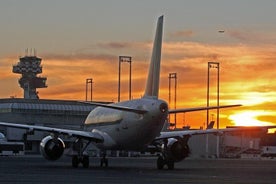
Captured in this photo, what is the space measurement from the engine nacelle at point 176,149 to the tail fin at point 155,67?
469 cm

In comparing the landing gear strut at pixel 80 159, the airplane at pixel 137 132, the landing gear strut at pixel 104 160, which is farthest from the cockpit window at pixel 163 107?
the landing gear strut at pixel 104 160

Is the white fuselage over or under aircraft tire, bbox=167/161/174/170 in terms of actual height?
over

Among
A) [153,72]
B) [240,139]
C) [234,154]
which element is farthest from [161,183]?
[240,139]

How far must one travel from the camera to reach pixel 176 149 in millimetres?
57156

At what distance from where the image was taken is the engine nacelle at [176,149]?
186 ft

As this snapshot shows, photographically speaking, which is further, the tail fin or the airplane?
the tail fin

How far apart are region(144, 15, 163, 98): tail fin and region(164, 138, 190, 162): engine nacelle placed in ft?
15.4

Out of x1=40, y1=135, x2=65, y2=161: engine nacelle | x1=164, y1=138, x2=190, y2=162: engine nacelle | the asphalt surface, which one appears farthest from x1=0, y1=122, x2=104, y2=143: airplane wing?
x1=164, y1=138, x2=190, y2=162: engine nacelle

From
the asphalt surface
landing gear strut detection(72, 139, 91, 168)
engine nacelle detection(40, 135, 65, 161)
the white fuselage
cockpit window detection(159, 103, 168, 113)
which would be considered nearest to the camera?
the asphalt surface

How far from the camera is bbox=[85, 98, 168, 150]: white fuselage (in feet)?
173

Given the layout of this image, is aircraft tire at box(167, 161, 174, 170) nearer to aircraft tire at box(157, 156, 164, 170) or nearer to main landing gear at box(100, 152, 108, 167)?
aircraft tire at box(157, 156, 164, 170)

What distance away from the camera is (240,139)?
16362 centimetres

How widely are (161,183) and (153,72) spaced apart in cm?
2146

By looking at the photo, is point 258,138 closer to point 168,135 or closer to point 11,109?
point 11,109
